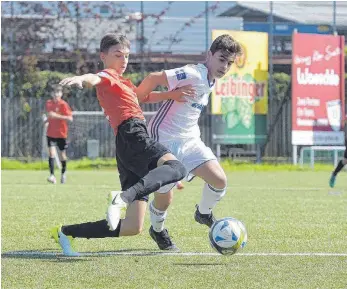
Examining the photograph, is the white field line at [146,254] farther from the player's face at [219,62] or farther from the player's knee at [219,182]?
the player's face at [219,62]

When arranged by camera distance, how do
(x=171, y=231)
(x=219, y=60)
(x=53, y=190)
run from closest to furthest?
(x=219, y=60) → (x=171, y=231) → (x=53, y=190)

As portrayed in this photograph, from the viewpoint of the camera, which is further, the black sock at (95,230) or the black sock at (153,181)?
the black sock at (95,230)

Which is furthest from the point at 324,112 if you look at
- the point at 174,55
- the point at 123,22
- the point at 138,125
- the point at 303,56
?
the point at 138,125

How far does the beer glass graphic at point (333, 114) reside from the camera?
27.5 meters

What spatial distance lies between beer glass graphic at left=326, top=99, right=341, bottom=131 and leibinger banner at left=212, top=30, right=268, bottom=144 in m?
1.72

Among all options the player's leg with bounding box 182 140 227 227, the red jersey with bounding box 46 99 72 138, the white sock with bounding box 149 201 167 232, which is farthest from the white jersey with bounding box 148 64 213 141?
the red jersey with bounding box 46 99 72 138

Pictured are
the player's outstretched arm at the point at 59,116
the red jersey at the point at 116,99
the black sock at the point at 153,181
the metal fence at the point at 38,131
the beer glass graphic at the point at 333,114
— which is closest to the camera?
the black sock at the point at 153,181

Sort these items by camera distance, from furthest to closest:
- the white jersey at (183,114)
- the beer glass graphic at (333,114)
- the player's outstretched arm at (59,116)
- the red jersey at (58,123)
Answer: the beer glass graphic at (333,114), the red jersey at (58,123), the player's outstretched arm at (59,116), the white jersey at (183,114)

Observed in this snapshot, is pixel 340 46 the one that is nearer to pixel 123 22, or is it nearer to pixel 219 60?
A: pixel 123 22

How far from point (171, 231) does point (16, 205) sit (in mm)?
3619

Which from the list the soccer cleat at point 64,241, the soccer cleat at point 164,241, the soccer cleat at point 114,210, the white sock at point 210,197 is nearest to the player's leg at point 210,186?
the white sock at point 210,197

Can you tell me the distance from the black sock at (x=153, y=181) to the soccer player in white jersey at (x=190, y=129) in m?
0.78

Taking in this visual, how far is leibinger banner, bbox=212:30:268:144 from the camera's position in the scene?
87.5 feet

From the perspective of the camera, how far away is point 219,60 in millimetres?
8219
